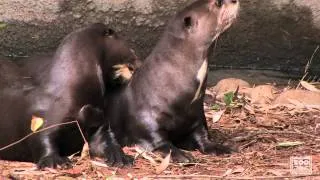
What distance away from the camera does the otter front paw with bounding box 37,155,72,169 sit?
14.0 feet

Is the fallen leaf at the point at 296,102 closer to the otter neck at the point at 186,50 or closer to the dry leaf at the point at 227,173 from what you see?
the otter neck at the point at 186,50

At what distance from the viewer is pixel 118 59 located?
4926 millimetres

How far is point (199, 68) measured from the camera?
4840 mm

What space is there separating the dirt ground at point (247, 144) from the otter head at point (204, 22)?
2.12 feet

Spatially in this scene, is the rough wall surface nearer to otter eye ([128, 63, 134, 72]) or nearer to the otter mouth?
otter eye ([128, 63, 134, 72])

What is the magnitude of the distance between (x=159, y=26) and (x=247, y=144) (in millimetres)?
1615

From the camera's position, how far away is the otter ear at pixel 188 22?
15.9 ft

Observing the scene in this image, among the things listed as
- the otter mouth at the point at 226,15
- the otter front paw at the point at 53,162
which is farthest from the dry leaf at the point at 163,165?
the otter mouth at the point at 226,15

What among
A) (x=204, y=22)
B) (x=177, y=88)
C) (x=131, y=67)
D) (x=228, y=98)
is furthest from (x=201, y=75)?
(x=228, y=98)

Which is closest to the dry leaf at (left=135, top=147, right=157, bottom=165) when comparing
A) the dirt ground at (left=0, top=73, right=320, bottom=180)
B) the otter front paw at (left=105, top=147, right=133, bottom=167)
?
the dirt ground at (left=0, top=73, right=320, bottom=180)

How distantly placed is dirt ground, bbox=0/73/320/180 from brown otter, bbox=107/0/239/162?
14 cm

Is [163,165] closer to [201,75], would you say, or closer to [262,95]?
[201,75]

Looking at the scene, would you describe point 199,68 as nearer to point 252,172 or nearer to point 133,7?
point 252,172

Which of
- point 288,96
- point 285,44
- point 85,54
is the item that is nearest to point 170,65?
point 85,54
